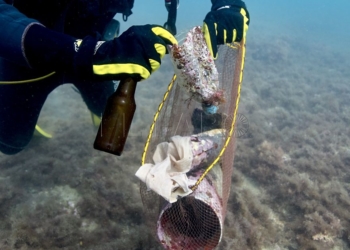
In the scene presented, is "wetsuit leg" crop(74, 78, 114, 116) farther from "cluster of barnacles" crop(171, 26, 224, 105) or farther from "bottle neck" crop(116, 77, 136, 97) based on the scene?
"bottle neck" crop(116, 77, 136, 97)

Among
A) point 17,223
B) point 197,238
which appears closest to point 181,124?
point 197,238

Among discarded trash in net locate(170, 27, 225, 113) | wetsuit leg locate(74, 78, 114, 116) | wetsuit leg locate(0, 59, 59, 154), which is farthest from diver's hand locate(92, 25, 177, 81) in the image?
wetsuit leg locate(74, 78, 114, 116)

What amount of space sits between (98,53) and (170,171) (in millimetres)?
1042

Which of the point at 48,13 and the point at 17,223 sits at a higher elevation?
the point at 48,13

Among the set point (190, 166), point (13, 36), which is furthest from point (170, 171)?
point (13, 36)

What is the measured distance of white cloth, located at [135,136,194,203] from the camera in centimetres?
207

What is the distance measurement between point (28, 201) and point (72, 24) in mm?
2430

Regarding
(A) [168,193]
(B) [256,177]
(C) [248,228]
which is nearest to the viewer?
(A) [168,193]

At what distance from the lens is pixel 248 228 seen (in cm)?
374

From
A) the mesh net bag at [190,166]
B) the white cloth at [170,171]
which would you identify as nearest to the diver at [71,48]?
the mesh net bag at [190,166]

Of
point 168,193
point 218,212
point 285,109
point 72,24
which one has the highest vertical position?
point 72,24

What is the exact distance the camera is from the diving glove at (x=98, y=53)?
177 cm

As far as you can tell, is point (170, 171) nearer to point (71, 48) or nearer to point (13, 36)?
point (71, 48)

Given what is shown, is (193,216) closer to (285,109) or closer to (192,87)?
Answer: (192,87)
